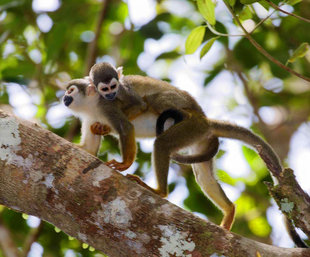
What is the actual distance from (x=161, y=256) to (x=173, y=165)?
3339 mm

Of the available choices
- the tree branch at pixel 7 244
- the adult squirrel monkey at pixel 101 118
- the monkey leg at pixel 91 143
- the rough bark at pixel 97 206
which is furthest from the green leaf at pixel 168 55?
the rough bark at pixel 97 206

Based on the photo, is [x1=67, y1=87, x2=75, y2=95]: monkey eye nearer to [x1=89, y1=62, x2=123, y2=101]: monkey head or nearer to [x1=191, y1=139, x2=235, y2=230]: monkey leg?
[x1=89, y1=62, x2=123, y2=101]: monkey head

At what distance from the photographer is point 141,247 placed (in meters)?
2.91

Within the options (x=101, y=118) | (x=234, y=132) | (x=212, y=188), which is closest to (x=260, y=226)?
(x=212, y=188)

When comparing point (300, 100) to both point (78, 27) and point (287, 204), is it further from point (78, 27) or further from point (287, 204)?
point (287, 204)

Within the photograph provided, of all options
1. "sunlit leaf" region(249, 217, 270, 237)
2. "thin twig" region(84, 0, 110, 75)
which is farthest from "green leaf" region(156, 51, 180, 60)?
"sunlit leaf" region(249, 217, 270, 237)

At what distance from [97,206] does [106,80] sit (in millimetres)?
1805

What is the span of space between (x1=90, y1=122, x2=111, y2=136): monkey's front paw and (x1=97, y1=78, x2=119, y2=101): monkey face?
32cm

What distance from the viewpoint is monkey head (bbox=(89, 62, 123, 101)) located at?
4551 millimetres

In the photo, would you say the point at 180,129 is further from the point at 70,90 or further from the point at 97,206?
the point at 97,206

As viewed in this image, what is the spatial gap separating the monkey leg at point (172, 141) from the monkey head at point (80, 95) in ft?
2.84

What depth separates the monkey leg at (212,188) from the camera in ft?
15.4

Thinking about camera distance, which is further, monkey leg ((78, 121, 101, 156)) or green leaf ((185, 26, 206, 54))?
monkey leg ((78, 121, 101, 156))

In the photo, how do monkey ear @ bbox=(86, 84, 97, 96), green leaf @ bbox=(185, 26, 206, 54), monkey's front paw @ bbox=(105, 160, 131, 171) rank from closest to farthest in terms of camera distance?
green leaf @ bbox=(185, 26, 206, 54) < monkey's front paw @ bbox=(105, 160, 131, 171) < monkey ear @ bbox=(86, 84, 97, 96)
